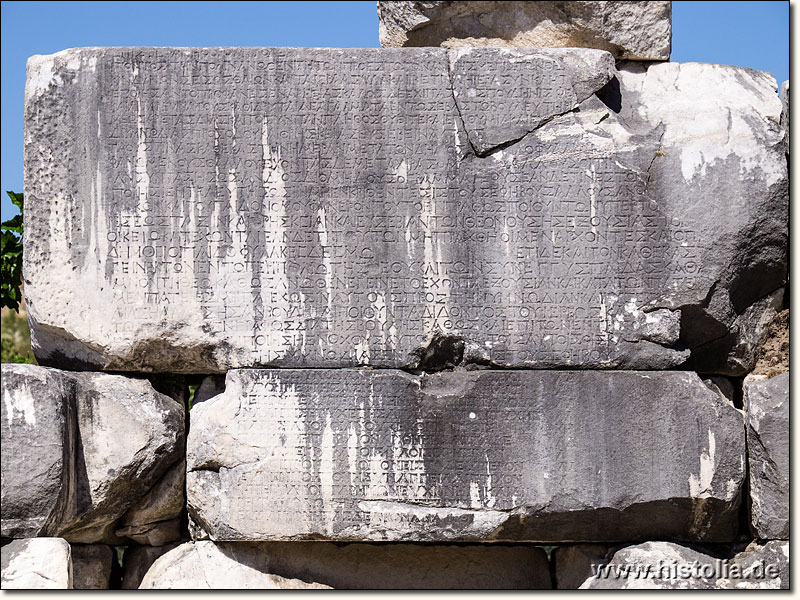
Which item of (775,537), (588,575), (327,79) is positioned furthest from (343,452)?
(775,537)

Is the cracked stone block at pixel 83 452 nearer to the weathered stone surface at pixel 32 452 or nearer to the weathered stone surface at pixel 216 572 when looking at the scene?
the weathered stone surface at pixel 32 452

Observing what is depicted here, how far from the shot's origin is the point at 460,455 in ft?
10.9

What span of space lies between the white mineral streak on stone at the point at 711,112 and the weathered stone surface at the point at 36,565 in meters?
2.72

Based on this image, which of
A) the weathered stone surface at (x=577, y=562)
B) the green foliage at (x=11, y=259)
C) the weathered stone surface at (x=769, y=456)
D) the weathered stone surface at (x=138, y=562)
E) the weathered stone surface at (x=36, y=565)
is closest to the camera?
the weathered stone surface at (x=36, y=565)

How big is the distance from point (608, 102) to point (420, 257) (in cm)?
100

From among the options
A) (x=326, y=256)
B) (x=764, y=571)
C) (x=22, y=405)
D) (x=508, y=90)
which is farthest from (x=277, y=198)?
(x=764, y=571)

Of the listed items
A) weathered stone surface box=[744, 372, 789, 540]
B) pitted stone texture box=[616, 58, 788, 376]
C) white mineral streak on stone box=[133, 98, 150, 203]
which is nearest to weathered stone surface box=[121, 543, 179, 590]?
white mineral streak on stone box=[133, 98, 150, 203]

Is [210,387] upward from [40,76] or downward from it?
downward

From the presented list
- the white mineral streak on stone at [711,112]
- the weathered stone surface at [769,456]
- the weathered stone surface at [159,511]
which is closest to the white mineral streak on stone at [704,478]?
the weathered stone surface at [769,456]

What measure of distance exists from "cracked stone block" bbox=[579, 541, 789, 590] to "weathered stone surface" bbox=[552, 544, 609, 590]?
0.21 ft

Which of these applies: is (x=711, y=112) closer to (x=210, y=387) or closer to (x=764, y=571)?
(x=764, y=571)

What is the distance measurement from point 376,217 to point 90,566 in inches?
70.7

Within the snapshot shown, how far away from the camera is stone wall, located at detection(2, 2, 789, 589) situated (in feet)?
10.9

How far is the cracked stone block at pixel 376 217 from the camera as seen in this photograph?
11.0ft
